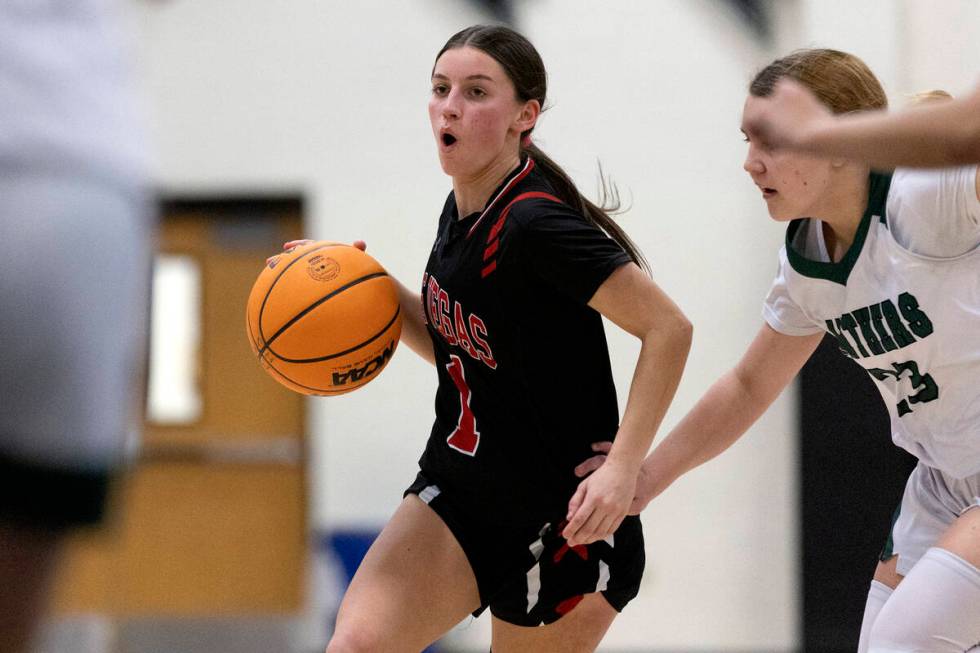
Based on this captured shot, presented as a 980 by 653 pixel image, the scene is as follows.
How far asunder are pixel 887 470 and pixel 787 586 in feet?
2.87

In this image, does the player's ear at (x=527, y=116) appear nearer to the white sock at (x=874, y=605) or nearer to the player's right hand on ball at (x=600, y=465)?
the player's right hand on ball at (x=600, y=465)

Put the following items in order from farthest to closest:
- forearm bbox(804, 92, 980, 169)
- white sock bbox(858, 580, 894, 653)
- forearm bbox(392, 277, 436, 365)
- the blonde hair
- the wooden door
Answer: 1. the wooden door
2. forearm bbox(392, 277, 436, 365)
3. white sock bbox(858, 580, 894, 653)
4. the blonde hair
5. forearm bbox(804, 92, 980, 169)

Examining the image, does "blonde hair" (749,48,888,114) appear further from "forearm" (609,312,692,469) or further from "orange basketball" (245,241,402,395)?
"orange basketball" (245,241,402,395)

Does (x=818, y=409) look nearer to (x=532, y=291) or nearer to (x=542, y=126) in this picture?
(x=542, y=126)

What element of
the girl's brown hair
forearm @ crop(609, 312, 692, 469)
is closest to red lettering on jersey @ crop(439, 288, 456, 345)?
the girl's brown hair

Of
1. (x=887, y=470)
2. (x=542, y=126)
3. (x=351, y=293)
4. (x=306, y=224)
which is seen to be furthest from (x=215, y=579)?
(x=351, y=293)

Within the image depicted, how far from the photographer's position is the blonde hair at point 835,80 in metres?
2.47

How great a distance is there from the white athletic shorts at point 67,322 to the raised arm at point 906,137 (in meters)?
0.91

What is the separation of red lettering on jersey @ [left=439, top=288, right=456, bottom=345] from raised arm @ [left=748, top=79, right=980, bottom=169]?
1.24 metres

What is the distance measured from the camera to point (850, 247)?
2541mm

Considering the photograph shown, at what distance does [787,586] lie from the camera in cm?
561

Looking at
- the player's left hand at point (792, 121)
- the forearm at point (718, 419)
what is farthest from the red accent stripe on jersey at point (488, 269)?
the player's left hand at point (792, 121)

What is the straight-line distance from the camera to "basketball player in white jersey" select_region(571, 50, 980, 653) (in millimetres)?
2354

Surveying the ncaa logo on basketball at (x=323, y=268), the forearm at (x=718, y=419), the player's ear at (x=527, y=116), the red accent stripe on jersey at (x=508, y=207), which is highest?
the player's ear at (x=527, y=116)
